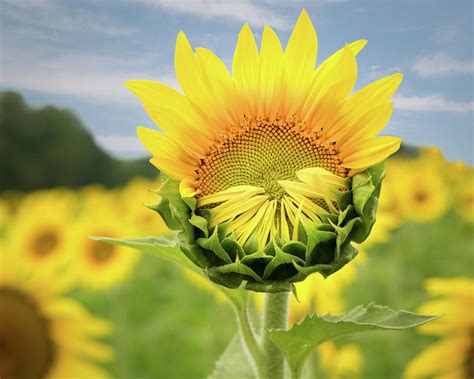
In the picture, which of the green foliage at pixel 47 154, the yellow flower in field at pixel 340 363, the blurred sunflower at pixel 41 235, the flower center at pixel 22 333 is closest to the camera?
the flower center at pixel 22 333

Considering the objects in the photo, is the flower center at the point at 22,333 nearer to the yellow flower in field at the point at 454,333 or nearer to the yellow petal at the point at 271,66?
the yellow flower in field at the point at 454,333

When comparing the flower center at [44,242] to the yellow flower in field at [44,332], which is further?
the flower center at [44,242]

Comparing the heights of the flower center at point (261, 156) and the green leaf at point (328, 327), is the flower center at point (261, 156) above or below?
above

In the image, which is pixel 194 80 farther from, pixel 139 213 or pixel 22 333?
pixel 139 213

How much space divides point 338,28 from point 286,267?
17cm

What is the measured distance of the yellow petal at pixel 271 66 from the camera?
0.36 meters

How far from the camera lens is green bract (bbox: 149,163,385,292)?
32 centimetres

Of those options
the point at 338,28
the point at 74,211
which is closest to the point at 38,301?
the point at 338,28

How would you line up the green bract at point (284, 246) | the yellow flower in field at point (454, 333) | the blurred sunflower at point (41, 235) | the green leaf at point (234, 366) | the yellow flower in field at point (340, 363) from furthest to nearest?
the blurred sunflower at point (41, 235), the yellow flower in field at point (340, 363), the yellow flower in field at point (454, 333), the green leaf at point (234, 366), the green bract at point (284, 246)

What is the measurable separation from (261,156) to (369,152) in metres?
0.06

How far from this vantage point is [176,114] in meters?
0.36

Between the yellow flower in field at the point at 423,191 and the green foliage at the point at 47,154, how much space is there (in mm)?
1297

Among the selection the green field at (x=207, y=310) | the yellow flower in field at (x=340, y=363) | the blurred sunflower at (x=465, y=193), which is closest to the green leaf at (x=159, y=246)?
the yellow flower in field at (x=340, y=363)

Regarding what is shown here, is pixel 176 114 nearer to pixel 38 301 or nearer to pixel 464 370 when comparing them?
pixel 464 370
